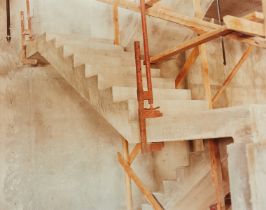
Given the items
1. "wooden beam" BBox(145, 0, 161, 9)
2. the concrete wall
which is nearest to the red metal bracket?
"wooden beam" BBox(145, 0, 161, 9)

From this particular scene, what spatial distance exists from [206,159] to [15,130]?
111 inches

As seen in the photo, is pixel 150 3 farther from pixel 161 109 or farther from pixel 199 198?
pixel 199 198

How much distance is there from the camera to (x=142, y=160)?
18.1 ft

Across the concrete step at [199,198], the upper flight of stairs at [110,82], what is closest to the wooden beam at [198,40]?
the upper flight of stairs at [110,82]

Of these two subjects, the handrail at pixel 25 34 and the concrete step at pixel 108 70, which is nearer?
the concrete step at pixel 108 70

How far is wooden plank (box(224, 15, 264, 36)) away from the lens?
2482 mm

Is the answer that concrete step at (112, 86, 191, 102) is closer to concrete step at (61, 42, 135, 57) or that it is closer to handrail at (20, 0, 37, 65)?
concrete step at (61, 42, 135, 57)

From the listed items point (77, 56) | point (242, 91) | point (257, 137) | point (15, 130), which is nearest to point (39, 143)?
point (15, 130)

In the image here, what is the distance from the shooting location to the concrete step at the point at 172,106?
10.0 feet

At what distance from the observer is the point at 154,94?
370cm

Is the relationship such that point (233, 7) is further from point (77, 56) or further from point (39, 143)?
point (39, 143)

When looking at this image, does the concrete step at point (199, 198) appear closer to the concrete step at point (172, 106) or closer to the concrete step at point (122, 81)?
the concrete step at point (172, 106)

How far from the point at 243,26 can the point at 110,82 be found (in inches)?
66.1

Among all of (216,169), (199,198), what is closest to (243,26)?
(216,169)
